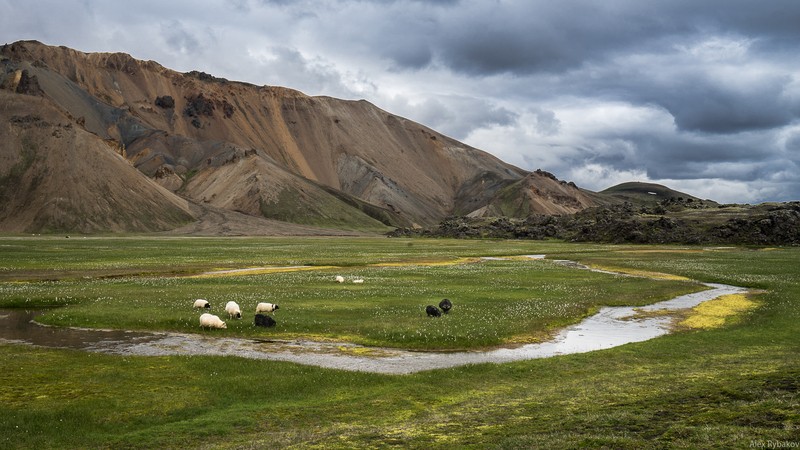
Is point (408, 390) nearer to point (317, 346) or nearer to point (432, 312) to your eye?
point (317, 346)

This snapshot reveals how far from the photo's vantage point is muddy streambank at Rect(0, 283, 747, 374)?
24570mm

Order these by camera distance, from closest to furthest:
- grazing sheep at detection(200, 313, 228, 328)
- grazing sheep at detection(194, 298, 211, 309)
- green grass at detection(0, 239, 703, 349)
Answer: green grass at detection(0, 239, 703, 349)
grazing sheep at detection(200, 313, 228, 328)
grazing sheep at detection(194, 298, 211, 309)

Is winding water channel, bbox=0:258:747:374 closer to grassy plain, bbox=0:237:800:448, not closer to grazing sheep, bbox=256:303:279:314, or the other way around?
grassy plain, bbox=0:237:800:448

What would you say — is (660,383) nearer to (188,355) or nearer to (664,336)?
(664,336)

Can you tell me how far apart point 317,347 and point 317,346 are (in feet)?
0.73

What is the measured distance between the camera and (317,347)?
27.3m

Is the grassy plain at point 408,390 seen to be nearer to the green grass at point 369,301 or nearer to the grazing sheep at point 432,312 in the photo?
the green grass at point 369,301

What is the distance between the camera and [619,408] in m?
14.8

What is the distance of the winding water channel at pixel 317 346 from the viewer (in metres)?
24.6

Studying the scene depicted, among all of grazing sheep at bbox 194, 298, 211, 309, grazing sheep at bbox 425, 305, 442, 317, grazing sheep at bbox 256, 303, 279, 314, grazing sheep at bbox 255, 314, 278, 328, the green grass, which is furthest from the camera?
grazing sheep at bbox 194, 298, 211, 309

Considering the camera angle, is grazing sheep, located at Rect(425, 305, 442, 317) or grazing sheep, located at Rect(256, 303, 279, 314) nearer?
grazing sheep, located at Rect(425, 305, 442, 317)

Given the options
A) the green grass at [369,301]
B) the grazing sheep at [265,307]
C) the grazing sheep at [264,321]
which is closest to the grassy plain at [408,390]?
the green grass at [369,301]

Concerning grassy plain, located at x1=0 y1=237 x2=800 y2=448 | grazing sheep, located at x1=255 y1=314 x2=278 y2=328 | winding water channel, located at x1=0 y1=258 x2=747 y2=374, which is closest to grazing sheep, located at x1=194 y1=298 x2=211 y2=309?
grassy plain, located at x1=0 y1=237 x2=800 y2=448

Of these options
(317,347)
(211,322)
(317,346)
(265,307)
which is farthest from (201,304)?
(317,347)
